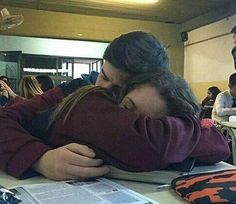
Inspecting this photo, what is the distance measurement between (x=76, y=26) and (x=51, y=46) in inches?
32.0

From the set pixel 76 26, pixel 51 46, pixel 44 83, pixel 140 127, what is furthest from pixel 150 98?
pixel 51 46

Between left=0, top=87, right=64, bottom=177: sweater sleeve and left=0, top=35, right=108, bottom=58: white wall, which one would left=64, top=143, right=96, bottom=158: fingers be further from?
left=0, top=35, right=108, bottom=58: white wall

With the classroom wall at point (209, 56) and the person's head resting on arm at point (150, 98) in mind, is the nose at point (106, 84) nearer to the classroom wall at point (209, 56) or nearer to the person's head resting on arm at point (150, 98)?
the person's head resting on arm at point (150, 98)

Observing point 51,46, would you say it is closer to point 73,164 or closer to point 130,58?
point 130,58

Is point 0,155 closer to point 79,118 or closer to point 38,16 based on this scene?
point 79,118

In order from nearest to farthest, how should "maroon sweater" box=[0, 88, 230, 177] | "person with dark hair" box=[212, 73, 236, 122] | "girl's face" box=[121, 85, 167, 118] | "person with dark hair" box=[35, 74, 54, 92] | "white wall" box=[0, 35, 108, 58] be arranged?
"maroon sweater" box=[0, 88, 230, 177] → "girl's face" box=[121, 85, 167, 118] → "person with dark hair" box=[35, 74, 54, 92] → "person with dark hair" box=[212, 73, 236, 122] → "white wall" box=[0, 35, 108, 58]

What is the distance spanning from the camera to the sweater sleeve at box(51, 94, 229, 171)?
726 millimetres

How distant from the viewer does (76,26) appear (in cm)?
661

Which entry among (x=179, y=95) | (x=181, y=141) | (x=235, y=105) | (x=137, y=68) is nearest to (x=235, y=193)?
(x=181, y=141)

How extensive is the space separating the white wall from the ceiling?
0.70m

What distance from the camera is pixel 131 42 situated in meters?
0.96

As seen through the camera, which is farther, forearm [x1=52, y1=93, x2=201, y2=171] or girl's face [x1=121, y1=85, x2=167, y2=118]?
girl's face [x1=121, y1=85, x2=167, y2=118]

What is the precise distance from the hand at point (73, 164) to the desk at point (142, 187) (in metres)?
0.04

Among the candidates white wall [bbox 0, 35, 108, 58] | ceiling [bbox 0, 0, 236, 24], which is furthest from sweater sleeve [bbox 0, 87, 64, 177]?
white wall [bbox 0, 35, 108, 58]
